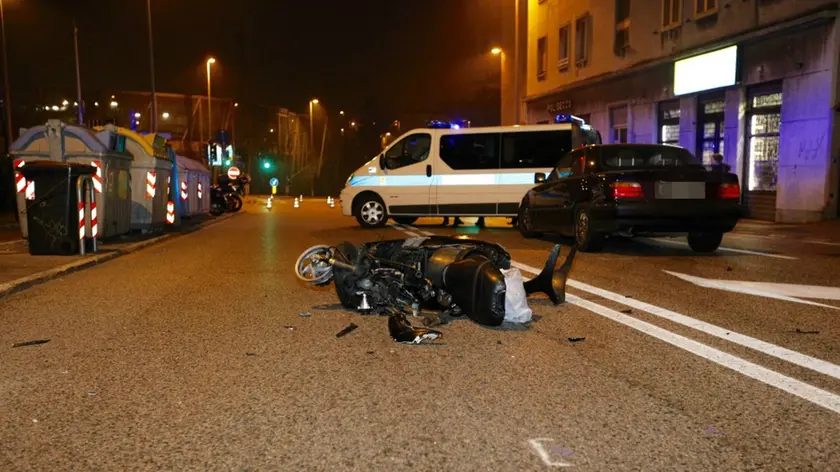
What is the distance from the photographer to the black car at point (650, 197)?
9.25 m

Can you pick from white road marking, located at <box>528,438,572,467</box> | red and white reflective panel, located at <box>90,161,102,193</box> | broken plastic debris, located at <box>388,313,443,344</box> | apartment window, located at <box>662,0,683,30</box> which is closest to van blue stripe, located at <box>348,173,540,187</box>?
red and white reflective panel, located at <box>90,161,102,193</box>

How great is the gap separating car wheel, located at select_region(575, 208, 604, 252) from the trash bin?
7.55 metres

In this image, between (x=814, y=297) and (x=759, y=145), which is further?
(x=759, y=145)

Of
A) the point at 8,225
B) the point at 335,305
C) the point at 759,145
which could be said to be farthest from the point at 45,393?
the point at 759,145

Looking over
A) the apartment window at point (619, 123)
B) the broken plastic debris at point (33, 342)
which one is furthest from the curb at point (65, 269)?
the apartment window at point (619, 123)

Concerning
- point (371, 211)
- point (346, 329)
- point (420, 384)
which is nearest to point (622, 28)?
point (371, 211)

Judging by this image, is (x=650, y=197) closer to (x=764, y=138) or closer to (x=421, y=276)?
(x=421, y=276)

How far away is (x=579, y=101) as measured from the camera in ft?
92.3

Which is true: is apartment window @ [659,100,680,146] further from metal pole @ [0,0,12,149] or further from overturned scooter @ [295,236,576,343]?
metal pole @ [0,0,12,149]

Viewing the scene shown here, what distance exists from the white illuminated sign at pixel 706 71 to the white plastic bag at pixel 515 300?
15489mm

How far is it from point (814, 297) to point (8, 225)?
1834 cm

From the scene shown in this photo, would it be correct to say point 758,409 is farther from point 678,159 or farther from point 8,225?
point 8,225

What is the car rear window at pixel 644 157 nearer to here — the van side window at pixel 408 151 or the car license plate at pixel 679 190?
the car license plate at pixel 679 190

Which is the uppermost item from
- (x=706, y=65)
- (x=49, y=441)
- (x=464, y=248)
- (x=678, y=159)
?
(x=706, y=65)
